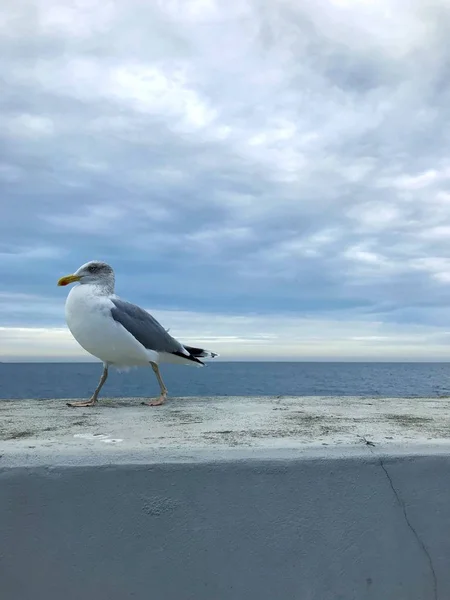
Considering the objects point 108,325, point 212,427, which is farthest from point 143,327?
point 212,427

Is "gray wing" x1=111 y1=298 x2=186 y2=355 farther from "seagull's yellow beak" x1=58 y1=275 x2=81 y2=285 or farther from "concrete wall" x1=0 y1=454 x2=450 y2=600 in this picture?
"concrete wall" x1=0 y1=454 x2=450 y2=600

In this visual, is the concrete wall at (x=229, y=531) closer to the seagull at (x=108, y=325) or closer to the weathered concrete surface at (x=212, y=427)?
the weathered concrete surface at (x=212, y=427)

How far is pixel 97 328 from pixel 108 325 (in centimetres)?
10

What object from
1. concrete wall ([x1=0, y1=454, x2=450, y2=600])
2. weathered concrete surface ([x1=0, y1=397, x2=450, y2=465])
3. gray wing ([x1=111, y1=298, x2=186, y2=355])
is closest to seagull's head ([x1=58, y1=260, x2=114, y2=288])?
gray wing ([x1=111, y1=298, x2=186, y2=355])

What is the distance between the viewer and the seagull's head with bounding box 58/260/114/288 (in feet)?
16.9

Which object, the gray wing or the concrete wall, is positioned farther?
the gray wing

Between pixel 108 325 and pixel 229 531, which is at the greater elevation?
pixel 108 325

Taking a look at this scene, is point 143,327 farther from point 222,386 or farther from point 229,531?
point 222,386

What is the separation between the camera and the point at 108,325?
4.85 metres

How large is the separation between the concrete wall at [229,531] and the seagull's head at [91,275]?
9.41 feet

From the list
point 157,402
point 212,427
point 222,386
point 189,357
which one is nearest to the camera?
point 212,427

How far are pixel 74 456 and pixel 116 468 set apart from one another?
0.20 metres

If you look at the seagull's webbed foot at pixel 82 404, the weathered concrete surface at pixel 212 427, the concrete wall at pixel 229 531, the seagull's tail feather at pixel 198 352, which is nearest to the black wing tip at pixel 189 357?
the seagull's tail feather at pixel 198 352

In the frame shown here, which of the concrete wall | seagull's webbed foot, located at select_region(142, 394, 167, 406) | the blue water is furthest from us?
the blue water
